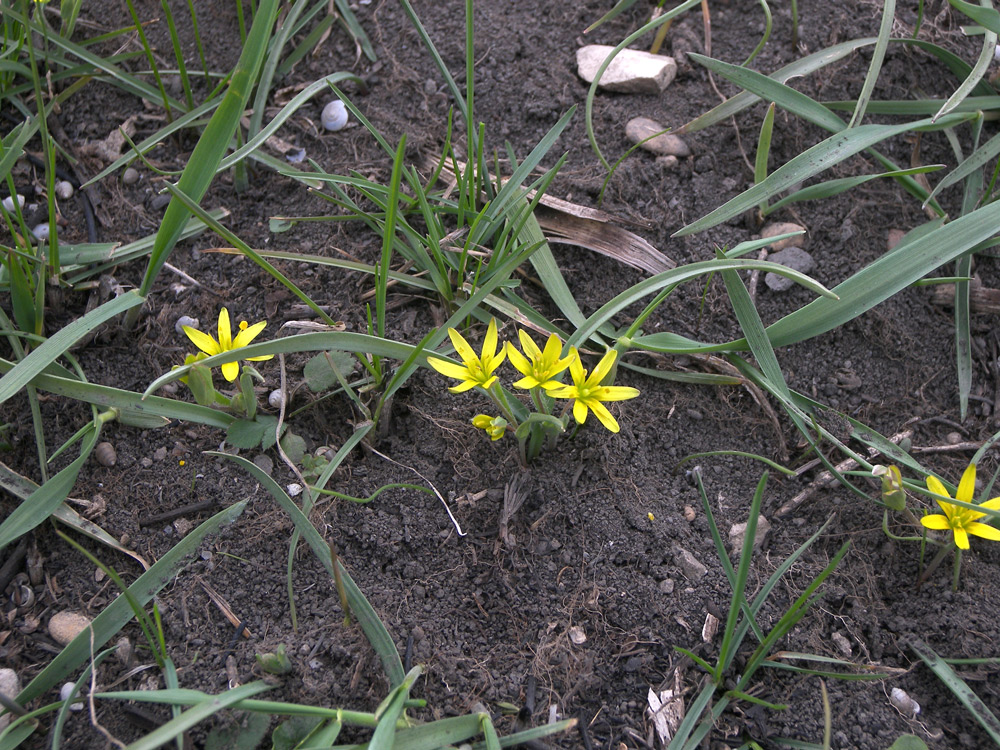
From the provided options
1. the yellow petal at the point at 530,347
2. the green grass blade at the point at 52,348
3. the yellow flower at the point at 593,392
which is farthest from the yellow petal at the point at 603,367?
the green grass blade at the point at 52,348

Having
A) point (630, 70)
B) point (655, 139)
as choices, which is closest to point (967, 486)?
point (655, 139)

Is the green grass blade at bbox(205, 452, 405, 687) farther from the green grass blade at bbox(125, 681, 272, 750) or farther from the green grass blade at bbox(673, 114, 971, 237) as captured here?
the green grass blade at bbox(673, 114, 971, 237)

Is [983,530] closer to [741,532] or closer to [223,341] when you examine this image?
[741,532]

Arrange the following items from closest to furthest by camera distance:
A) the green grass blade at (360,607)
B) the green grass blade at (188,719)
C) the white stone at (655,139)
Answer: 1. the green grass blade at (188,719)
2. the green grass blade at (360,607)
3. the white stone at (655,139)

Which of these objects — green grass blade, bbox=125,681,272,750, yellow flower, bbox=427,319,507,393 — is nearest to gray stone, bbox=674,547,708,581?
yellow flower, bbox=427,319,507,393

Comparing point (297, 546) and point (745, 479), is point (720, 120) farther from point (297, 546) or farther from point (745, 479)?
point (297, 546)

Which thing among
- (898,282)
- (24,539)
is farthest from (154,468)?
(898,282)

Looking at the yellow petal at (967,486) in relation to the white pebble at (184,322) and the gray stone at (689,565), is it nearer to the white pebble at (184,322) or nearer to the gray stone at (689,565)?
the gray stone at (689,565)
